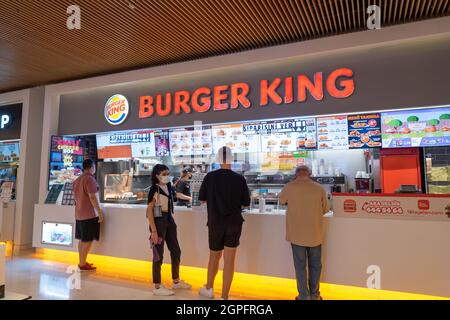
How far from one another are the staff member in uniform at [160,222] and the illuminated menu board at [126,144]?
208 centimetres

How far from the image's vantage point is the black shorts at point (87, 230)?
4645 mm

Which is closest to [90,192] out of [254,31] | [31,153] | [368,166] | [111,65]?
[111,65]

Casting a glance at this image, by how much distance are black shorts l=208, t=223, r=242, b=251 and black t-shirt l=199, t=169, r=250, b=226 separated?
0.05m

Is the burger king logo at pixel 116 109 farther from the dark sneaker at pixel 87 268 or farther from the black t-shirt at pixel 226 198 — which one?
the black t-shirt at pixel 226 198

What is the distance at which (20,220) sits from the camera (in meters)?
6.14

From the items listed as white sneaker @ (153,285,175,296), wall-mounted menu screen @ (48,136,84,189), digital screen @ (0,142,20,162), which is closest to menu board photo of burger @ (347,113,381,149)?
white sneaker @ (153,285,175,296)

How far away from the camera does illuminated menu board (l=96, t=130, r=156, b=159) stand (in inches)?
224

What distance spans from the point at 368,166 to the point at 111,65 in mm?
4507

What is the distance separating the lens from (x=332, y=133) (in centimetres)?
465

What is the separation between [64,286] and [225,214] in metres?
2.29

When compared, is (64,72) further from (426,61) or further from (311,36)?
(426,61)

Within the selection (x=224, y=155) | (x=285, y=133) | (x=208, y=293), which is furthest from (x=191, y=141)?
(x=208, y=293)

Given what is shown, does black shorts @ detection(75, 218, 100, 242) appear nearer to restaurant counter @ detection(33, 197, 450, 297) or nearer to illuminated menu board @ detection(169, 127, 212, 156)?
restaurant counter @ detection(33, 197, 450, 297)

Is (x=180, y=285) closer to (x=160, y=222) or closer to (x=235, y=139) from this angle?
(x=160, y=222)
